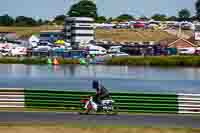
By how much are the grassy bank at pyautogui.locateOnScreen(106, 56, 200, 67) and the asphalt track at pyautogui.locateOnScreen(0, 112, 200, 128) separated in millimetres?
85655

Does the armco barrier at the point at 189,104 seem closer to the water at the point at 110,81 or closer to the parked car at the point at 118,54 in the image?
the water at the point at 110,81

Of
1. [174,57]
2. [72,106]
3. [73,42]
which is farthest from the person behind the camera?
[73,42]

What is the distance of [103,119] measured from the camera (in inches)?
1125

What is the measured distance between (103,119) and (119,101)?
399 centimetres

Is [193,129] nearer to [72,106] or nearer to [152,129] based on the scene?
[152,129]

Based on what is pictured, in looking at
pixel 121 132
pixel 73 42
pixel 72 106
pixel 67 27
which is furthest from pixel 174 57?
pixel 121 132

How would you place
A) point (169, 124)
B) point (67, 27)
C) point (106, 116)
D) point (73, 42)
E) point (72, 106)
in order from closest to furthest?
point (169, 124)
point (106, 116)
point (72, 106)
point (73, 42)
point (67, 27)

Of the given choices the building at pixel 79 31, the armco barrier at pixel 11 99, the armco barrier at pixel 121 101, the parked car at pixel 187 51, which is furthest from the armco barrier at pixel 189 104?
the building at pixel 79 31

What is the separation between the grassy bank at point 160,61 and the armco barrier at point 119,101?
272 feet

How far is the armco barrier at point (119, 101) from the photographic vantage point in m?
32.1

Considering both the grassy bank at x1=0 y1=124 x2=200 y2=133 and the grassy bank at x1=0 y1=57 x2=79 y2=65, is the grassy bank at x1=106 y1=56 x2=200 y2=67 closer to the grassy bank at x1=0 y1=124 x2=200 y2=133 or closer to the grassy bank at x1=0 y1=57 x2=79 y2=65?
the grassy bank at x1=0 y1=57 x2=79 y2=65

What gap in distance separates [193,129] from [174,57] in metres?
96.4

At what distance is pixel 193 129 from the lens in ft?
84.2

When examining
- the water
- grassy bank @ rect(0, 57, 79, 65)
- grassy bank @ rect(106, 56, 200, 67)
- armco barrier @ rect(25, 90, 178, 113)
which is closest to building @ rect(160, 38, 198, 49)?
grassy bank @ rect(106, 56, 200, 67)
